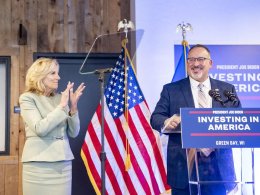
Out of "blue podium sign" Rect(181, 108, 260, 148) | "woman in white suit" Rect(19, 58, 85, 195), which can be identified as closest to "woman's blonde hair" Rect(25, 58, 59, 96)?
"woman in white suit" Rect(19, 58, 85, 195)

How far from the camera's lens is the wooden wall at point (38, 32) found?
4.14 metres

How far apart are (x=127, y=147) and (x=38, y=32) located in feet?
5.86

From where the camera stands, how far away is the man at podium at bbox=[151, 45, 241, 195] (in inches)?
77.7

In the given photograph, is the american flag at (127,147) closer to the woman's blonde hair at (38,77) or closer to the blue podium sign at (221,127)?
the woman's blonde hair at (38,77)

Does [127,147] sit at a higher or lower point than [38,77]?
lower

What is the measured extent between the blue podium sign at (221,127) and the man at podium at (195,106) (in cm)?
12

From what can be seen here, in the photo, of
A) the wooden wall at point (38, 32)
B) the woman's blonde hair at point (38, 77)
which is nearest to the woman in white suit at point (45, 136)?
the woman's blonde hair at point (38, 77)

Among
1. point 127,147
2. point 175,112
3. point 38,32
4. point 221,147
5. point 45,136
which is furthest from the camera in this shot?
point 38,32

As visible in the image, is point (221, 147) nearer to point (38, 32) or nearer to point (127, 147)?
point (127, 147)

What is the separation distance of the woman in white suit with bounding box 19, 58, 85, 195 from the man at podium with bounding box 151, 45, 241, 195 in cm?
60

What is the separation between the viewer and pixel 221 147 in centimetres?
186

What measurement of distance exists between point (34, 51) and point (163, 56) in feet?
4.95

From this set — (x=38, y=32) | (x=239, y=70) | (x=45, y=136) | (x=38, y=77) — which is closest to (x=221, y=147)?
(x=45, y=136)

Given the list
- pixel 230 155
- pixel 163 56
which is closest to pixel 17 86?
pixel 163 56
